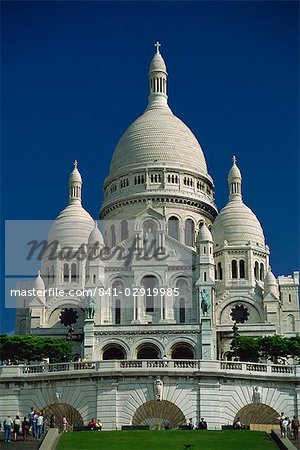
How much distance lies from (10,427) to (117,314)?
47.6m

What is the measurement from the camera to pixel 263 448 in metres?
41.0

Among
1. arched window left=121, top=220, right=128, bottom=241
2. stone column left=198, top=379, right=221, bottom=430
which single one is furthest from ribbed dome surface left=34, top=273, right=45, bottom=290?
stone column left=198, top=379, right=221, bottom=430

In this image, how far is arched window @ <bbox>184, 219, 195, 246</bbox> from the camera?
101875 millimetres

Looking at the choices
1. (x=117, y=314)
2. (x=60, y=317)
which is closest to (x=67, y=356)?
(x=117, y=314)

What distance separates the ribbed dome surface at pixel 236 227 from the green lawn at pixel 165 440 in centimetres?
5481

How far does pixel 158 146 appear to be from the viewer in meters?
107

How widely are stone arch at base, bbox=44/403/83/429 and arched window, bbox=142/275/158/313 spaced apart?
38719mm

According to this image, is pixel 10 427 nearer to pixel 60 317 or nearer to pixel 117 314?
pixel 117 314

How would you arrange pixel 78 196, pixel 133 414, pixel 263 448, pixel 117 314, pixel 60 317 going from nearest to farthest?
pixel 263 448
pixel 133 414
pixel 117 314
pixel 60 317
pixel 78 196

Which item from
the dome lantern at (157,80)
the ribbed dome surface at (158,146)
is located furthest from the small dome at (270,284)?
the dome lantern at (157,80)

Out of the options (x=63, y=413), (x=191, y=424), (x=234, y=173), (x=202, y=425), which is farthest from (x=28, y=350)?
(x=234, y=173)

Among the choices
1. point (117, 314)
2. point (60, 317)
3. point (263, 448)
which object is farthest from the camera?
point (60, 317)

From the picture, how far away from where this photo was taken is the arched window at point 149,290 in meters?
90.8

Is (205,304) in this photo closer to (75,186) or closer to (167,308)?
(167,308)
